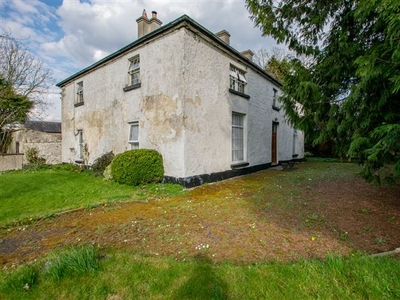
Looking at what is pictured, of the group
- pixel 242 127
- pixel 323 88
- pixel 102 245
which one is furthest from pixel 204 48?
pixel 102 245

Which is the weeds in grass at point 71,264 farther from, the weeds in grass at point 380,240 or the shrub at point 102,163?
the shrub at point 102,163

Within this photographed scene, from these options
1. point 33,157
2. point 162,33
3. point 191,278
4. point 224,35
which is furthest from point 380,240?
point 33,157

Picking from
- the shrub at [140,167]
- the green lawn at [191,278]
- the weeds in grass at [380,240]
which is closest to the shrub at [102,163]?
the shrub at [140,167]

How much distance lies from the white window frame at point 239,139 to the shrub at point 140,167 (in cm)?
368

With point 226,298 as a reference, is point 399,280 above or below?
above

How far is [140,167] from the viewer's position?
24.6ft

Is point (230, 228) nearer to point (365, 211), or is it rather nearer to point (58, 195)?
point (365, 211)

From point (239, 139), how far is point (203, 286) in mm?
8247

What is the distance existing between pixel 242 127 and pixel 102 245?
26.9 feet

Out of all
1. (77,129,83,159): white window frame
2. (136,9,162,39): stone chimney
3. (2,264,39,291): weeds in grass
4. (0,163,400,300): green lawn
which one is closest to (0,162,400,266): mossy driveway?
(0,163,400,300): green lawn

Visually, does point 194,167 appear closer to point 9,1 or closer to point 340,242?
point 340,242

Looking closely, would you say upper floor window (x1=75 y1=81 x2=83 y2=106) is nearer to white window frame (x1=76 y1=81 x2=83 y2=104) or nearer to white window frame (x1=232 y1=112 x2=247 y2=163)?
white window frame (x1=76 y1=81 x2=83 y2=104)

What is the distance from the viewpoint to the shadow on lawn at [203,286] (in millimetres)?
2219

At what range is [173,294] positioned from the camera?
2.26m
